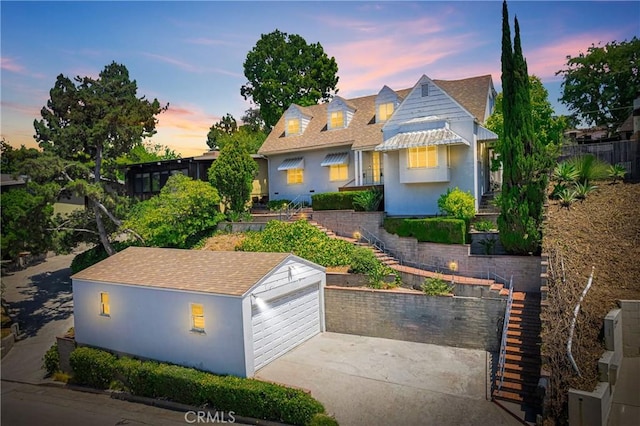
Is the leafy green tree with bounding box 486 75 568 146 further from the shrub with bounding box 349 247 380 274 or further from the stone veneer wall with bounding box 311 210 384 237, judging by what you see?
the shrub with bounding box 349 247 380 274

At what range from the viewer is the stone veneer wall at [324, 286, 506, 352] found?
47.1 feet

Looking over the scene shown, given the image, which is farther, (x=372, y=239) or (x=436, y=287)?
(x=372, y=239)

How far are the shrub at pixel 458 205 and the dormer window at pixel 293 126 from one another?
13.9 m

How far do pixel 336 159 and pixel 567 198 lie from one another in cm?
1336

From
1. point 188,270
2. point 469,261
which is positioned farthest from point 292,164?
point 469,261

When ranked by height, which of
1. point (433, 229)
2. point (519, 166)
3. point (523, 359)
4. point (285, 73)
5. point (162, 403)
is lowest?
point (162, 403)

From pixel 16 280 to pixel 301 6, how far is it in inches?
992

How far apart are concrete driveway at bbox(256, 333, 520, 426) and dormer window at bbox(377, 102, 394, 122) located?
14986 millimetres

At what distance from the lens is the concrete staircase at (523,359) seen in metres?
11.1

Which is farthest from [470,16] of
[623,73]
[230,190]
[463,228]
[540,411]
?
[623,73]

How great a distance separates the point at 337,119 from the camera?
28.1 meters

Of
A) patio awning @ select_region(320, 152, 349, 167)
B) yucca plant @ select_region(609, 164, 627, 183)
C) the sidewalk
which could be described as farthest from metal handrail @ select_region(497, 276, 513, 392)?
the sidewalk

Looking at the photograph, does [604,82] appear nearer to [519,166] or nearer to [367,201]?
[519,166]

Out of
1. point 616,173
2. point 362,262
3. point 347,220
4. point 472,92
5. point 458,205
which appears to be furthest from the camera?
point 472,92
